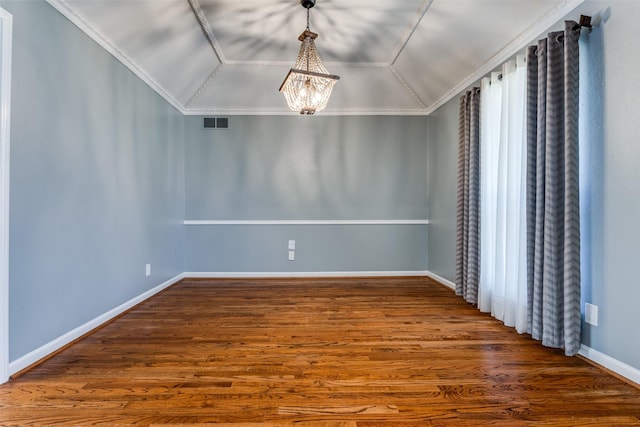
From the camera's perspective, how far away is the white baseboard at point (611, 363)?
1.75 m

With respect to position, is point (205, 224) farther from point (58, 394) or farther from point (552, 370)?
point (552, 370)

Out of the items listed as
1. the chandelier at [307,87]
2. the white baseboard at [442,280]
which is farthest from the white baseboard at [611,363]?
the chandelier at [307,87]

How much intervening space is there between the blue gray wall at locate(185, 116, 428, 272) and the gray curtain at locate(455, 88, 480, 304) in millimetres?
1124

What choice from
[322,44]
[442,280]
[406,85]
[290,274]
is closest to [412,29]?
[322,44]

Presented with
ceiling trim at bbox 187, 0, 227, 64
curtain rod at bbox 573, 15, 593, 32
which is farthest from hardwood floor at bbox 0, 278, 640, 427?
ceiling trim at bbox 187, 0, 227, 64

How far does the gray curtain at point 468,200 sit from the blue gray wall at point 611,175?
1.13 m

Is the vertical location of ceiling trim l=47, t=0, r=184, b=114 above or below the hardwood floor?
above

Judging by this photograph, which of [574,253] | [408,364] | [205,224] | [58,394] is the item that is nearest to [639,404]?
[574,253]

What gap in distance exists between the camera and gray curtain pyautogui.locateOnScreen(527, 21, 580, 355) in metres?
2.01

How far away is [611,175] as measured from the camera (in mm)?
1878

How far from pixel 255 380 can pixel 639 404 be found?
1.94 meters

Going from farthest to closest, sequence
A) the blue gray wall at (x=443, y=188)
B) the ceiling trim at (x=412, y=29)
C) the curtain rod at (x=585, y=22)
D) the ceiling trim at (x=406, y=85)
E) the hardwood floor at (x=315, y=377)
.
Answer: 1. the ceiling trim at (x=406, y=85)
2. the blue gray wall at (x=443, y=188)
3. the ceiling trim at (x=412, y=29)
4. the curtain rod at (x=585, y=22)
5. the hardwood floor at (x=315, y=377)

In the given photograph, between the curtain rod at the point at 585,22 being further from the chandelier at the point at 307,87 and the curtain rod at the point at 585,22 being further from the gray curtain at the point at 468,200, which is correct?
the chandelier at the point at 307,87

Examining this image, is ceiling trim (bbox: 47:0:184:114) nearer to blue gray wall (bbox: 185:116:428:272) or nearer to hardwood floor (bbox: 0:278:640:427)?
blue gray wall (bbox: 185:116:428:272)
